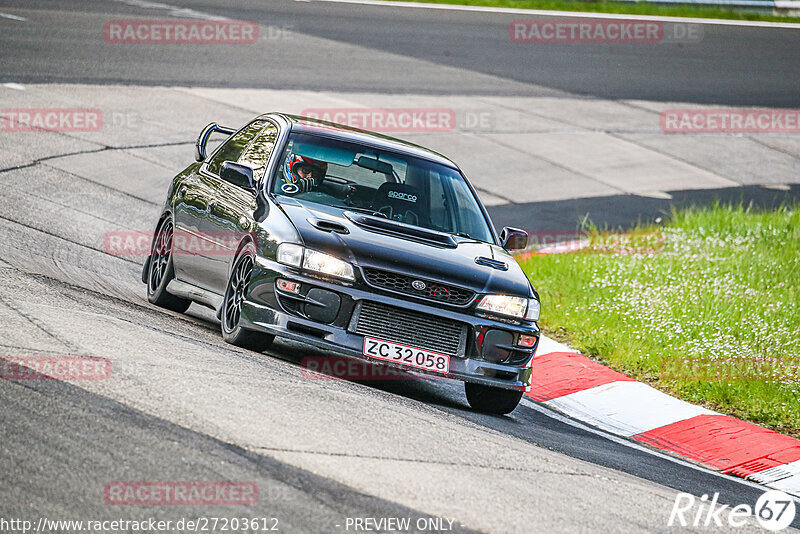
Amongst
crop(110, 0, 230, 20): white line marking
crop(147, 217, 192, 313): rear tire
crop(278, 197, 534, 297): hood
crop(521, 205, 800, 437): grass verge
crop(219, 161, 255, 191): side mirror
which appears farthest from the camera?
crop(110, 0, 230, 20): white line marking

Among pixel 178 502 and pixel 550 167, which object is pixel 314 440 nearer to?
pixel 178 502

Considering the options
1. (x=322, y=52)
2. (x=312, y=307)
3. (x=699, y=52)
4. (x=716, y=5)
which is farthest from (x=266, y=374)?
(x=716, y=5)

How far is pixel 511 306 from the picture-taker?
7523 millimetres

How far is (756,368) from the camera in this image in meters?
9.55

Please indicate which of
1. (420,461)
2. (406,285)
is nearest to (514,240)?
(406,285)

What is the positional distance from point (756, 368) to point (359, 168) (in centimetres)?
375

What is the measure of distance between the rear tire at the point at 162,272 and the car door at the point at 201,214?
6.6 inches

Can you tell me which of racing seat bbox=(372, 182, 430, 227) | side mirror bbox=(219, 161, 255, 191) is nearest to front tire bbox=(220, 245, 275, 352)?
side mirror bbox=(219, 161, 255, 191)

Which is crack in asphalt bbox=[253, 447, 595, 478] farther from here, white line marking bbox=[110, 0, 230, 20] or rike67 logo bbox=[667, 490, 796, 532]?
white line marking bbox=[110, 0, 230, 20]

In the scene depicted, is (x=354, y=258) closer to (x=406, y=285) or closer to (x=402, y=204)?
(x=406, y=285)

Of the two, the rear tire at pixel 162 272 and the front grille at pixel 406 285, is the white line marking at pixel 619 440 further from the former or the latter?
the rear tire at pixel 162 272

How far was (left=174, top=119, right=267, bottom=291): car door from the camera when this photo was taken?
8438 millimetres

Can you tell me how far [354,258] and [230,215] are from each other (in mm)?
1379

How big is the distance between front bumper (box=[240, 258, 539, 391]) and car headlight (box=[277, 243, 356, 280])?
5cm
